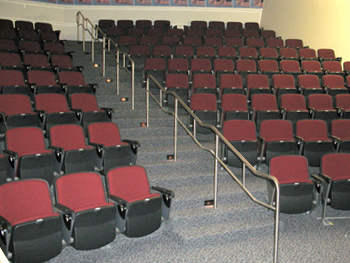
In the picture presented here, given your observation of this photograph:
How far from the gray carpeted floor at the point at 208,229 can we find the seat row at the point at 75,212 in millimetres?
225

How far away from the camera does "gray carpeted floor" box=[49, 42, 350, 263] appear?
3275 mm

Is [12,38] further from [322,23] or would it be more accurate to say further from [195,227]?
[322,23]

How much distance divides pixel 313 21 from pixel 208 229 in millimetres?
6625

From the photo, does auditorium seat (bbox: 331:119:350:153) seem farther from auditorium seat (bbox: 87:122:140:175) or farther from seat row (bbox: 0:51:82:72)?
seat row (bbox: 0:51:82:72)

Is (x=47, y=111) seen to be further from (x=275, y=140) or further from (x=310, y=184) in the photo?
(x=310, y=184)

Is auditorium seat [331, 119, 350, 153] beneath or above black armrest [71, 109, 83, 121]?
beneath

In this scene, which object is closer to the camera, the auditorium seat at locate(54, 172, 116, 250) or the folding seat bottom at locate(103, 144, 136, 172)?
the auditorium seat at locate(54, 172, 116, 250)


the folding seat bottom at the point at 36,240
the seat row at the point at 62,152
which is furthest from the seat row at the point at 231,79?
the folding seat bottom at the point at 36,240

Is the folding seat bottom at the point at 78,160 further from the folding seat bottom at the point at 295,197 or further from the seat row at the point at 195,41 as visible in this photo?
the seat row at the point at 195,41

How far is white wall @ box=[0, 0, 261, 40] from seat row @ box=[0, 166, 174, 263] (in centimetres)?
659

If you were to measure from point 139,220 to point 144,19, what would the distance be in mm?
7317

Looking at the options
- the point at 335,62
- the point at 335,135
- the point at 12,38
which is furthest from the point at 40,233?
the point at 335,62

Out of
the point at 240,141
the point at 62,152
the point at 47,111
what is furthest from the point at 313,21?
the point at 62,152

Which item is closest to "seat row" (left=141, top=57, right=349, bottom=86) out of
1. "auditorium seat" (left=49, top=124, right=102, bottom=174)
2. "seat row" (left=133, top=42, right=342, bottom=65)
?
"seat row" (left=133, top=42, right=342, bottom=65)
